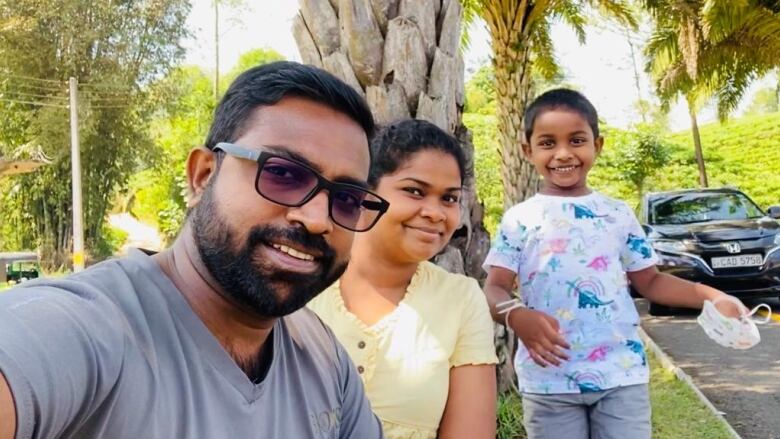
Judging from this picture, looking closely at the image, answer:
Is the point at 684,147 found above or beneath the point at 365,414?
above

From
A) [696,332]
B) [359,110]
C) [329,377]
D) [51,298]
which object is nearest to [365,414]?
[329,377]

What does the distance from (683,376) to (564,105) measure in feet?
12.8

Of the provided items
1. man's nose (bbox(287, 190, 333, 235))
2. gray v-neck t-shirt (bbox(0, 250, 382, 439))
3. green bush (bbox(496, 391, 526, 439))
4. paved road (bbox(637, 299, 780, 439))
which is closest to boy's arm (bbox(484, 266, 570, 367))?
gray v-neck t-shirt (bbox(0, 250, 382, 439))

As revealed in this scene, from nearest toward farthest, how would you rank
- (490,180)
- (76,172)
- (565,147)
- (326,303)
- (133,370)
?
(133,370)
(326,303)
(565,147)
(490,180)
(76,172)

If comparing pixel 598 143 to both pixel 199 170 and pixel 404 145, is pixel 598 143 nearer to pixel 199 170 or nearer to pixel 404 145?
pixel 404 145

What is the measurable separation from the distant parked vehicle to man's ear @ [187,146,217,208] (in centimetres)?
1996

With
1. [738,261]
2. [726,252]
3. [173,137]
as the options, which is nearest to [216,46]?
[173,137]

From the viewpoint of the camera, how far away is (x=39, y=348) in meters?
0.90

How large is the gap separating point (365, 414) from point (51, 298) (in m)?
0.81

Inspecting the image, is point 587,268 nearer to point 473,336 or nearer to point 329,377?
point 473,336

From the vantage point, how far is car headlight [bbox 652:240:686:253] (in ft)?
27.7

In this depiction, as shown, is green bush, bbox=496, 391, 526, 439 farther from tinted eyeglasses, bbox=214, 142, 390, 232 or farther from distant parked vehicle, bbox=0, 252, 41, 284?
distant parked vehicle, bbox=0, 252, 41, 284

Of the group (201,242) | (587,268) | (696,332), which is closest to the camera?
(201,242)

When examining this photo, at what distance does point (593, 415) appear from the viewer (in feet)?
8.29
